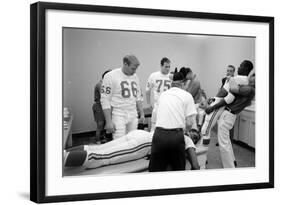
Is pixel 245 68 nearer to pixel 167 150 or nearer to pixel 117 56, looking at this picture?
pixel 167 150

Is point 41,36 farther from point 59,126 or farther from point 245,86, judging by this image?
point 245,86

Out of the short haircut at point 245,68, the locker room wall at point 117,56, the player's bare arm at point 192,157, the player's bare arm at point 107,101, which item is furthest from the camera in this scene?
the short haircut at point 245,68

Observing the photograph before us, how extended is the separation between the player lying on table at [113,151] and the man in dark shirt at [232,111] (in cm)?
31

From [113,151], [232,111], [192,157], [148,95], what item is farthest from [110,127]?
[232,111]

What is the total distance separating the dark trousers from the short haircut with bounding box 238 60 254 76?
62 centimetres

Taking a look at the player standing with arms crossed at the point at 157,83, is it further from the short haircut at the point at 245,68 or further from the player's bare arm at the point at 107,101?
the short haircut at the point at 245,68

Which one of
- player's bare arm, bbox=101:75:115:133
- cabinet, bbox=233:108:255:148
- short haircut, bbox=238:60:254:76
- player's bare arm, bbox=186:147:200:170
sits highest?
short haircut, bbox=238:60:254:76

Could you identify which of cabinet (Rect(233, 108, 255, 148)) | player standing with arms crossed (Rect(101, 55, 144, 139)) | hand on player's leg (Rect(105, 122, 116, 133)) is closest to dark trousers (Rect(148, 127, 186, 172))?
player standing with arms crossed (Rect(101, 55, 144, 139))

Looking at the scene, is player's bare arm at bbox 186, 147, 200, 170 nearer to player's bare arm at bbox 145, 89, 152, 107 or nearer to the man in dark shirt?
the man in dark shirt

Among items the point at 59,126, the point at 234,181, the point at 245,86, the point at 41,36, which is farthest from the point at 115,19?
the point at 234,181

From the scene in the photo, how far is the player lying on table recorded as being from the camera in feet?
9.07

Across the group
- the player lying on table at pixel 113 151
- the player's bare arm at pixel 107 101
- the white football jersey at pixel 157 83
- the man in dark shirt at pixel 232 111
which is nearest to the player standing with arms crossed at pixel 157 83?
the white football jersey at pixel 157 83

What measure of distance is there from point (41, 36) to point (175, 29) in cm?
87

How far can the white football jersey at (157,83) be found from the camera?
292 cm
